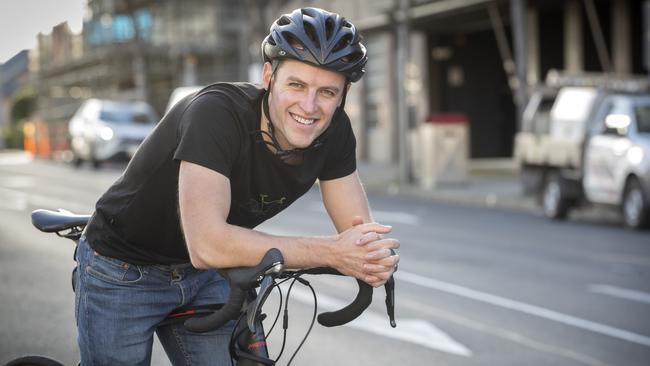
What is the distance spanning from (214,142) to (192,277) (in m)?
0.75

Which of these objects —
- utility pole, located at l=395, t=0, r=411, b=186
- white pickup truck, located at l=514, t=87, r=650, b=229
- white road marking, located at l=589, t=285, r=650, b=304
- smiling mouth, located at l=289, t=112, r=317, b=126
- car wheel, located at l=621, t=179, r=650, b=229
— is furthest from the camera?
utility pole, located at l=395, t=0, r=411, b=186

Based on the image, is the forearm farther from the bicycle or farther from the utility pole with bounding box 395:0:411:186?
the utility pole with bounding box 395:0:411:186

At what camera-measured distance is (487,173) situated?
2986 cm

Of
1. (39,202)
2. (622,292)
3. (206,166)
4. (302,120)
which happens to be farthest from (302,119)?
(39,202)

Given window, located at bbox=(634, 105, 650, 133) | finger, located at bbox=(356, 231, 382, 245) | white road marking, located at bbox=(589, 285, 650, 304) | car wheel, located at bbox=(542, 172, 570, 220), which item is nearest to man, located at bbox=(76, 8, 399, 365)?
finger, located at bbox=(356, 231, 382, 245)

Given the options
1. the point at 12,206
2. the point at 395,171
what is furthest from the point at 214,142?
the point at 395,171

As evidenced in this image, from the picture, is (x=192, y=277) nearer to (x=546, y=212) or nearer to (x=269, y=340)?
(x=269, y=340)

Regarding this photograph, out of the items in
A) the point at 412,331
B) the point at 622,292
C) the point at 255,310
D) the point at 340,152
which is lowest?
the point at 622,292

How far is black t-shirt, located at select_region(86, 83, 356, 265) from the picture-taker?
11.2ft

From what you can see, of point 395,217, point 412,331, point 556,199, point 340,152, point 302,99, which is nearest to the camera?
point 302,99

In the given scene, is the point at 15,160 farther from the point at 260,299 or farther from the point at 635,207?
the point at 260,299

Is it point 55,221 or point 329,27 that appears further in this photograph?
point 55,221

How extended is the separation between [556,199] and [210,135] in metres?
14.6

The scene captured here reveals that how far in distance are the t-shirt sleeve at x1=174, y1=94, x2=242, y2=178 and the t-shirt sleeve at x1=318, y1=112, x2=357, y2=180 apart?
0.41 meters
